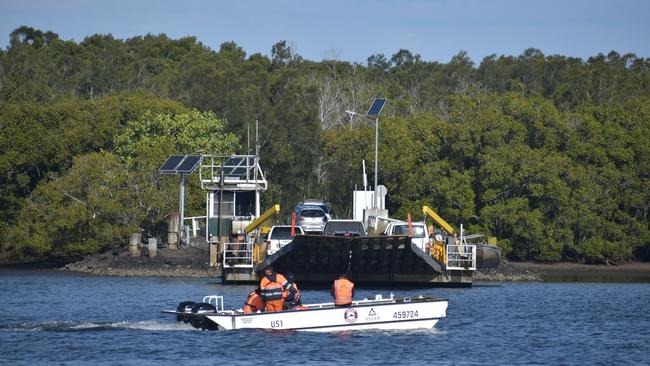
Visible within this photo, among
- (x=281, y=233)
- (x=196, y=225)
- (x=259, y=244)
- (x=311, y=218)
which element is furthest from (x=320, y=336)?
(x=196, y=225)

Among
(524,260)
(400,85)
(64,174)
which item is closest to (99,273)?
(64,174)

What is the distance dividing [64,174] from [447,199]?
22870mm

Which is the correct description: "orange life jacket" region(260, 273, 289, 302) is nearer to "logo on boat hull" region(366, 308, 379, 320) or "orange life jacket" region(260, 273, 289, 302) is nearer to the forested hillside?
"logo on boat hull" region(366, 308, 379, 320)

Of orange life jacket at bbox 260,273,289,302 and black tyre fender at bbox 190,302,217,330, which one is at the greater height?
orange life jacket at bbox 260,273,289,302

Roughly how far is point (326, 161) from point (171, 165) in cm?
1992

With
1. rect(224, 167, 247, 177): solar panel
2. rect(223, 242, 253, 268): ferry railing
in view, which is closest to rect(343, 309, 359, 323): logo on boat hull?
rect(223, 242, 253, 268): ferry railing

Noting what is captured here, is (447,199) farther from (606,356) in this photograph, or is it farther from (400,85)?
(400,85)

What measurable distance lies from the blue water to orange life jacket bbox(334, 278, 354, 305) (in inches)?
35.0

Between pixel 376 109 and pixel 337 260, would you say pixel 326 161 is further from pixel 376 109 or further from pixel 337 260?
pixel 337 260

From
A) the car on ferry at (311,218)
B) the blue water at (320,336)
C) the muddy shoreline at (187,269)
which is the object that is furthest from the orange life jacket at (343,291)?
the muddy shoreline at (187,269)

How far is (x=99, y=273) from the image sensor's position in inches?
2502

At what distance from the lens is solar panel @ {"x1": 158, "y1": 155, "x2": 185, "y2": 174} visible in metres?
65.0

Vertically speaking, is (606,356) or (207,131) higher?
(207,131)

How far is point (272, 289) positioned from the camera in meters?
33.2
